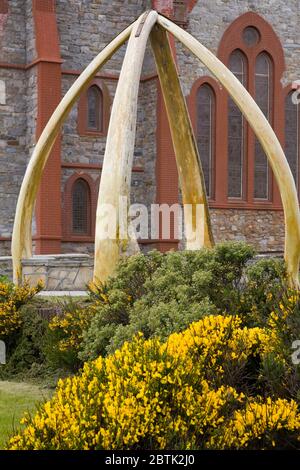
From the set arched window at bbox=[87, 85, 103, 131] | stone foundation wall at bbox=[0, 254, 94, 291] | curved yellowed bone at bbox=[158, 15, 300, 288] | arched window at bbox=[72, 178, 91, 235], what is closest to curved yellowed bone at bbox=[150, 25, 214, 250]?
curved yellowed bone at bbox=[158, 15, 300, 288]

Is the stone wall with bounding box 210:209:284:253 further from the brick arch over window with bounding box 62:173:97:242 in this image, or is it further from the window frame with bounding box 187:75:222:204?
the brick arch over window with bounding box 62:173:97:242

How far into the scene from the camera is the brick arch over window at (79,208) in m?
29.0

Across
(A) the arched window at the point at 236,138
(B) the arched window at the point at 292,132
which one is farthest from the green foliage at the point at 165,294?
(B) the arched window at the point at 292,132

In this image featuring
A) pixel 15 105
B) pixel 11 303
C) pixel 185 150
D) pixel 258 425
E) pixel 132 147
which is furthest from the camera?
pixel 15 105

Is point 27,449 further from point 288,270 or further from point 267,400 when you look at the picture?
point 288,270

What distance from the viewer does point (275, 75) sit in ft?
105

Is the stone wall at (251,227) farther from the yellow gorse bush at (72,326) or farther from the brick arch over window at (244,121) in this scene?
the yellow gorse bush at (72,326)

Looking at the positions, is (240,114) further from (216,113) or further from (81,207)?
(81,207)

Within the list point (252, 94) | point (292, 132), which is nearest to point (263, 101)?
point (252, 94)

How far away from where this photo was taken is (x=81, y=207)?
29484mm

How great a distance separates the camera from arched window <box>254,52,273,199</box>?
31828 mm

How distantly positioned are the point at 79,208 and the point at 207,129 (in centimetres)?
517

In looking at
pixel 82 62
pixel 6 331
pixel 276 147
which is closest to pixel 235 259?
pixel 276 147

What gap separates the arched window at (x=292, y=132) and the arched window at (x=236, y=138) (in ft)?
6.05
